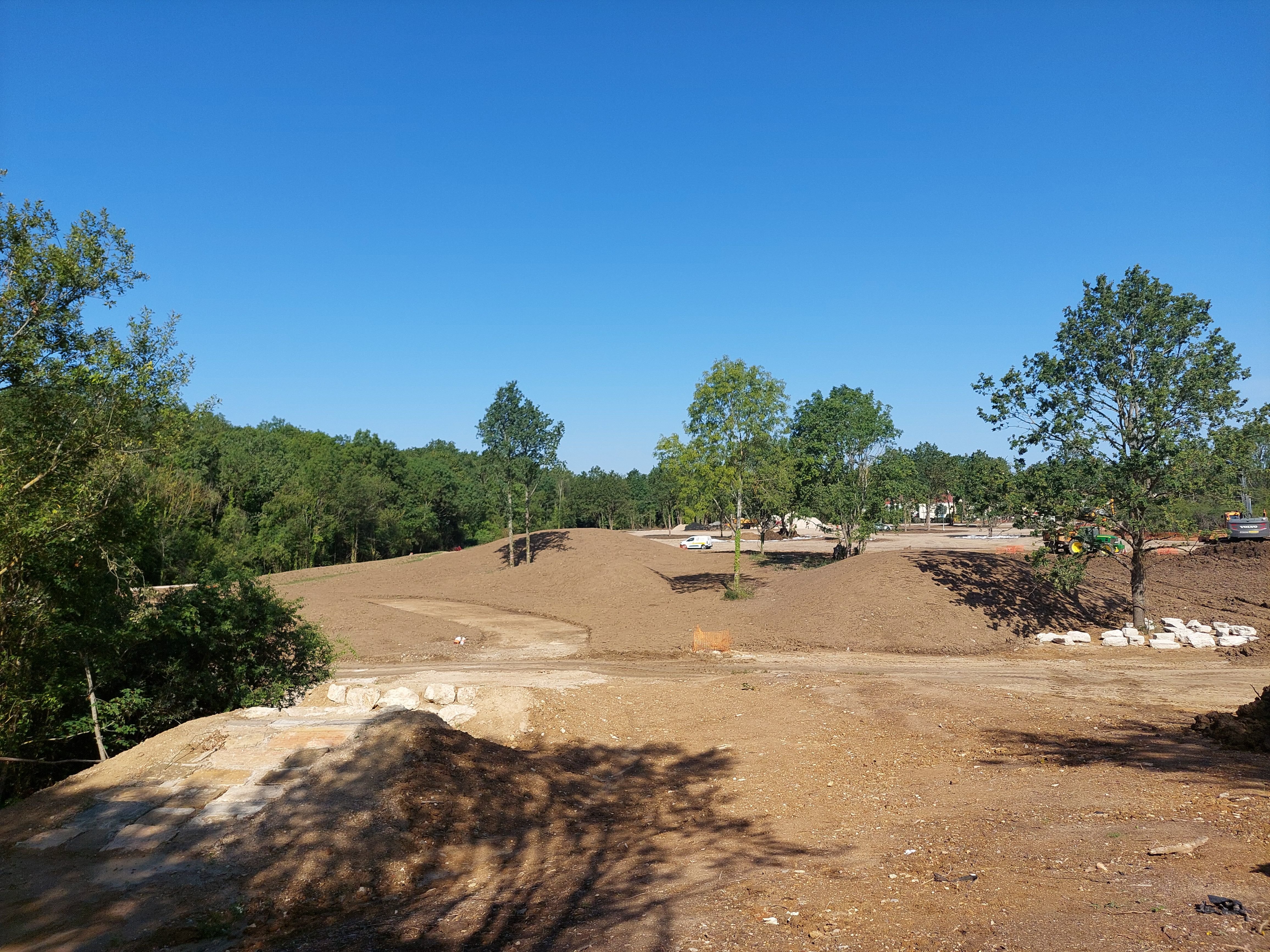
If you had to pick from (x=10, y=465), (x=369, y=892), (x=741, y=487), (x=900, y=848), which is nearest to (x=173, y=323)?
(x=10, y=465)

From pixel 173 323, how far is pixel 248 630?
623 cm

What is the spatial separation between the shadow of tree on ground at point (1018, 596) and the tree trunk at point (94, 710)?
960 inches

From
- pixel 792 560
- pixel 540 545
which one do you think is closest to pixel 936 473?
pixel 792 560

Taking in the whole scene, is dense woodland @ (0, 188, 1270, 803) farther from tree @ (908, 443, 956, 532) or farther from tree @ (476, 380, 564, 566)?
tree @ (908, 443, 956, 532)

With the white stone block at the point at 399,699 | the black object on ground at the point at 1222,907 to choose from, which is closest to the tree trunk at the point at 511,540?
the white stone block at the point at 399,699

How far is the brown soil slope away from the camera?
78.3 ft

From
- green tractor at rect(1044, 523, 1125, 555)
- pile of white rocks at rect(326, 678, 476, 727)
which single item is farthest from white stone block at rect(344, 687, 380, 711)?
green tractor at rect(1044, 523, 1125, 555)

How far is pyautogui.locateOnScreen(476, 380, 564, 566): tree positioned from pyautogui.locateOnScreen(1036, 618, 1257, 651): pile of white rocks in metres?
27.7

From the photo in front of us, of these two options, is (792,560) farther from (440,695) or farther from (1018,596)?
(440,695)

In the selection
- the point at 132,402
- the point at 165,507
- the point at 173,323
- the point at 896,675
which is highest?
the point at 173,323

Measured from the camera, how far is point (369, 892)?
7613 millimetres

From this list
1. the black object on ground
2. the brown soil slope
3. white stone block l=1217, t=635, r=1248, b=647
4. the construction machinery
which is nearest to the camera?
the black object on ground

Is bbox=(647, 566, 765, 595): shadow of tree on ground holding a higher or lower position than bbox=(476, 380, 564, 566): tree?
lower

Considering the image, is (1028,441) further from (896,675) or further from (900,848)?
(900,848)
